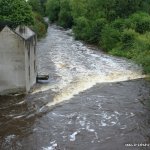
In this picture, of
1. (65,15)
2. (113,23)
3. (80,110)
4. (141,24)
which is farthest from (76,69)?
(65,15)

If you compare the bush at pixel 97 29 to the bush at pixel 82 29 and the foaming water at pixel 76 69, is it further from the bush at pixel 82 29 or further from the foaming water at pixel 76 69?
the foaming water at pixel 76 69

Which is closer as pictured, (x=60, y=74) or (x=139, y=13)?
(x=60, y=74)

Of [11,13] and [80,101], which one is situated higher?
[11,13]

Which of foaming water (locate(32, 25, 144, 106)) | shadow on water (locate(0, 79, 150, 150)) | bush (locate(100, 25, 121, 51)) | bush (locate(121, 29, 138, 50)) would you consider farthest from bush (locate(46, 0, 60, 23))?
shadow on water (locate(0, 79, 150, 150))

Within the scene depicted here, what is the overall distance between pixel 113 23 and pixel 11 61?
25.8 meters

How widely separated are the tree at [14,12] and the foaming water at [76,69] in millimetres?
4439

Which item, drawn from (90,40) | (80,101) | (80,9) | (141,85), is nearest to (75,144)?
(80,101)

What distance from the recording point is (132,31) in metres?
43.4

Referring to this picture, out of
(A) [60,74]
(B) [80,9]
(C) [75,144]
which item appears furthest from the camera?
(B) [80,9]

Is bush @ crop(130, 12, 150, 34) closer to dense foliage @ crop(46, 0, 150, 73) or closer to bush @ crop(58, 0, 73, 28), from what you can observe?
dense foliage @ crop(46, 0, 150, 73)

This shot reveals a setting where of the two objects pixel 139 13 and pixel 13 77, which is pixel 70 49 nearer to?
pixel 139 13

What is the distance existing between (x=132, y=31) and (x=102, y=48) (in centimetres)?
485

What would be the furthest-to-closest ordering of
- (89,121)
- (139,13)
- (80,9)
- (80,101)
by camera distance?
(80,9) < (139,13) < (80,101) < (89,121)

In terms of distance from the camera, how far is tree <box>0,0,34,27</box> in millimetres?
35484
